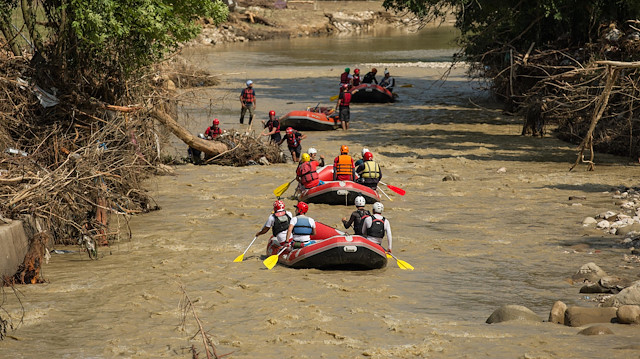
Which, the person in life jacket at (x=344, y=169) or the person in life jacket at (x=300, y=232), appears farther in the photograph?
the person in life jacket at (x=344, y=169)

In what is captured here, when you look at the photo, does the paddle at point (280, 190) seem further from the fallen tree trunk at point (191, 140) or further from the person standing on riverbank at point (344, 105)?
the person standing on riverbank at point (344, 105)

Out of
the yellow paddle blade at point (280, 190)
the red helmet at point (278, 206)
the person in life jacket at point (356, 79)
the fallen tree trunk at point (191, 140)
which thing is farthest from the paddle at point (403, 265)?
the person in life jacket at point (356, 79)

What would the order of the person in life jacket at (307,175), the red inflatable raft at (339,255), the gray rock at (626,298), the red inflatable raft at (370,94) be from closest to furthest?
the gray rock at (626,298)
the red inflatable raft at (339,255)
the person in life jacket at (307,175)
the red inflatable raft at (370,94)


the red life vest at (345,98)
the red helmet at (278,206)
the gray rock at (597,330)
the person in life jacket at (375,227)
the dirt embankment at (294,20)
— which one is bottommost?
the gray rock at (597,330)

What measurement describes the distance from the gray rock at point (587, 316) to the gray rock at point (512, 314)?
17.1 inches

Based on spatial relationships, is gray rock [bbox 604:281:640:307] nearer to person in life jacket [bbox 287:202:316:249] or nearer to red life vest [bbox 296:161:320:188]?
person in life jacket [bbox 287:202:316:249]

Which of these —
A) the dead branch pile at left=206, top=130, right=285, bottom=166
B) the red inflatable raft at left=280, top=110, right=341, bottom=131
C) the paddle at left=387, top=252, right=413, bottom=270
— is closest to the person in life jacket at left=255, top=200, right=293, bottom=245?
the paddle at left=387, top=252, right=413, bottom=270

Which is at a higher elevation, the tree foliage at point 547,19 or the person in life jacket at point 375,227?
the tree foliage at point 547,19

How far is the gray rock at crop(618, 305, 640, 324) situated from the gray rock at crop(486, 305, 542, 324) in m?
1.10

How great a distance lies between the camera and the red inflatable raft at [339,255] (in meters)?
14.1

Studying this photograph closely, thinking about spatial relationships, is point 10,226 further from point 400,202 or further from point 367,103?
point 367,103

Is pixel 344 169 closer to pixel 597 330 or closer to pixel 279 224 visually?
pixel 279 224

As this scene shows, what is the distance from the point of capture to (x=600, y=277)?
1355 cm

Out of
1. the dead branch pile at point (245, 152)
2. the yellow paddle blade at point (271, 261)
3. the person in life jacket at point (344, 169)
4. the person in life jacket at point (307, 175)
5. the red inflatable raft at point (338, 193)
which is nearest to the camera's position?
the yellow paddle blade at point (271, 261)
